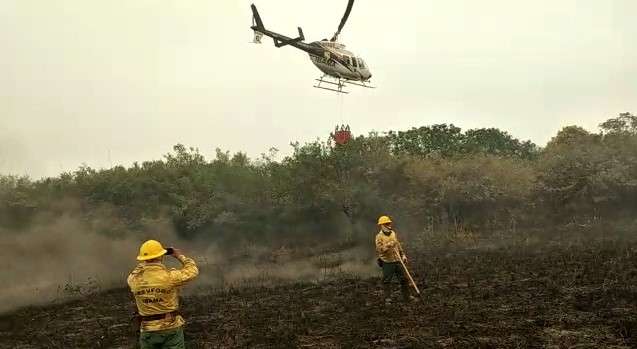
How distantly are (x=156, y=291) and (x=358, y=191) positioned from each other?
1225 inches

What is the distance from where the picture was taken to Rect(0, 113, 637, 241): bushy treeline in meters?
35.2

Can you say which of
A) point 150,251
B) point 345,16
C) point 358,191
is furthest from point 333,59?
point 150,251

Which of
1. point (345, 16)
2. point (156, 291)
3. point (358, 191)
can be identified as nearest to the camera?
point (156, 291)

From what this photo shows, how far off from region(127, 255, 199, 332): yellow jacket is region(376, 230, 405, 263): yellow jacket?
839 centimetres

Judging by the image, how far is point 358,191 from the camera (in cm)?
3784

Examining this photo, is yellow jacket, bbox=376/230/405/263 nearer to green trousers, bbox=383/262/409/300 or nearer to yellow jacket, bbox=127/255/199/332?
green trousers, bbox=383/262/409/300

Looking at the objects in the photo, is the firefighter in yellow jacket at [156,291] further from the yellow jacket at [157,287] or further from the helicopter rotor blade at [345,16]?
the helicopter rotor blade at [345,16]

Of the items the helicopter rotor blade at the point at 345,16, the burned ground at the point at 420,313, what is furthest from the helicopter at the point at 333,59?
the burned ground at the point at 420,313

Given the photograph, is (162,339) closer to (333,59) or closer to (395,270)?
(395,270)

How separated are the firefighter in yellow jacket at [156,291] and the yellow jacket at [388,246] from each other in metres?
8.37

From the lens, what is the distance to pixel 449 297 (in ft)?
51.4

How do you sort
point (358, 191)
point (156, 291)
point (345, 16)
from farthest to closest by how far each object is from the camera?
1. point (358, 191)
2. point (345, 16)
3. point (156, 291)

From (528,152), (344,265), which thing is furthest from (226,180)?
(528,152)

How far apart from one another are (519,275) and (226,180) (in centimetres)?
2529
